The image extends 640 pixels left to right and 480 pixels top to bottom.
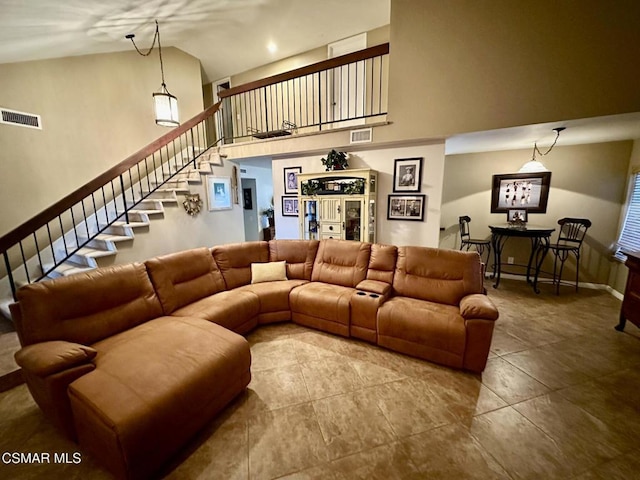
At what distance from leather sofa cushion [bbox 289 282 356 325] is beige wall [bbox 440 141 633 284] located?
3664mm

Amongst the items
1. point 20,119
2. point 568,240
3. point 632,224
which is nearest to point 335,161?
point 568,240

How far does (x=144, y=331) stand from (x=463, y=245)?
17.5ft

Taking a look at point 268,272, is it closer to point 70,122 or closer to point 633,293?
point 70,122

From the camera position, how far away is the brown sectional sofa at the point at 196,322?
55.9 inches

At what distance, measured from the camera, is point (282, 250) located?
3.58m

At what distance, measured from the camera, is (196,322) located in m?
2.21

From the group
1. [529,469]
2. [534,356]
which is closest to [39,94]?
[529,469]

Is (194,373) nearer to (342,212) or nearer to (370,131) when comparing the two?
(342,212)

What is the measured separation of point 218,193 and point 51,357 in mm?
4012

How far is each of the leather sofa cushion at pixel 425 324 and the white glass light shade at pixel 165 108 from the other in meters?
3.63

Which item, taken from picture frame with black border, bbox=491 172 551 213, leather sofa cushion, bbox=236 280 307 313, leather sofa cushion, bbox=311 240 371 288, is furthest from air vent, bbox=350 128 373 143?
picture frame with black border, bbox=491 172 551 213

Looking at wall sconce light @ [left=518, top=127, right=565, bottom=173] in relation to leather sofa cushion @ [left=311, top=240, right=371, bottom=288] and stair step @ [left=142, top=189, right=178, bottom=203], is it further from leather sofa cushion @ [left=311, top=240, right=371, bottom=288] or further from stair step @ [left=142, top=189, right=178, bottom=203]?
stair step @ [left=142, top=189, right=178, bottom=203]

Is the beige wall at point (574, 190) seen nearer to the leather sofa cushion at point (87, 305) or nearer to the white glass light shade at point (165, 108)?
the white glass light shade at point (165, 108)

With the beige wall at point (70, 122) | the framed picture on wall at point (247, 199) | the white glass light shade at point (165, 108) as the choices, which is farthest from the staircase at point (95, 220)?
the framed picture on wall at point (247, 199)
